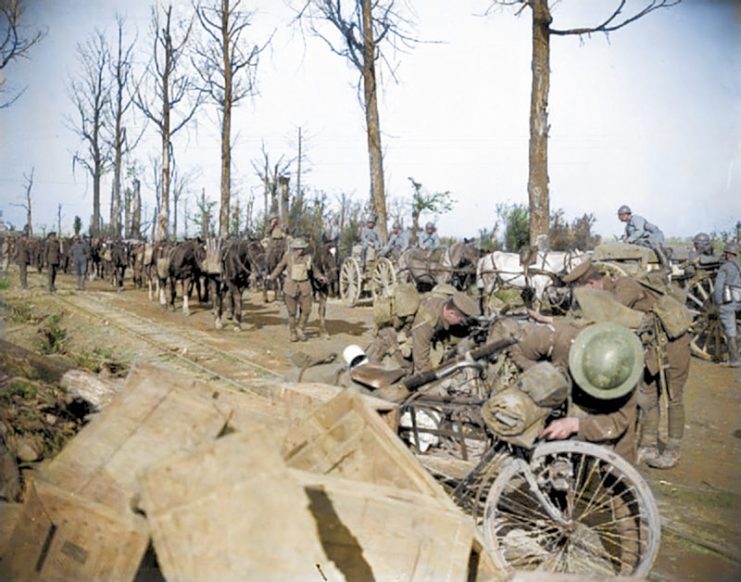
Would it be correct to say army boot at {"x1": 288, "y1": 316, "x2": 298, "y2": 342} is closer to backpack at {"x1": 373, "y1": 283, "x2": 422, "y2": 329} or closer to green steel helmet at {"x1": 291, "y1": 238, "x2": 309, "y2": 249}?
green steel helmet at {"x1": 291, "y1": 238, "x2": 309, "y2": 249}

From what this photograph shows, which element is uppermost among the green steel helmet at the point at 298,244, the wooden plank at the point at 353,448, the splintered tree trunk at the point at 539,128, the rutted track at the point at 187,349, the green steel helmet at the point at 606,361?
the splintered tree trunk at the point at 539,128

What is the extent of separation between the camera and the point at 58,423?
16.5ft

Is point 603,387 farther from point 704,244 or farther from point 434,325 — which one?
point 704,244

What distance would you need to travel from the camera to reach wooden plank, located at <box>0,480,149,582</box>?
8.31 feet

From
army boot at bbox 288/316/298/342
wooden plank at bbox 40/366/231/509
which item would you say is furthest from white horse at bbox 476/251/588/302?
wooden plank at bbox 40/366/231/509

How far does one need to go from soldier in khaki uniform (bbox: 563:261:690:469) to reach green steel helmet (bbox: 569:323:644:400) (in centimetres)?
212

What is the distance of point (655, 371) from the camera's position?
564 centimetres

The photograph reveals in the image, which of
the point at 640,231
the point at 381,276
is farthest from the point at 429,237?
the point at 640,231

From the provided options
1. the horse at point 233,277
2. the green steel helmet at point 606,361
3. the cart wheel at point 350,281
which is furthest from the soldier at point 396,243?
the green steel helmet at point 606,361

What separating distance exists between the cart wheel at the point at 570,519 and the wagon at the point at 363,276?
10.9m

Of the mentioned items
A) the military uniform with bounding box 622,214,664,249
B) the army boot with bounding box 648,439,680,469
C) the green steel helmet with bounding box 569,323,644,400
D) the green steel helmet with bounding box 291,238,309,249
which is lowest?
the army boot with bounding box 648,439,680,469

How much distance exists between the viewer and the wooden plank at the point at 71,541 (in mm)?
2533

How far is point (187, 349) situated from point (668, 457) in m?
6.91

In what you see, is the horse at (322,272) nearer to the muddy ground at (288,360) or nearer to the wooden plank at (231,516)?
the muddy ground at (288,360)
